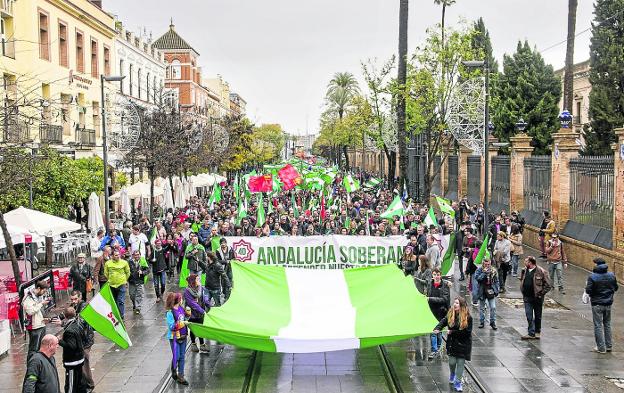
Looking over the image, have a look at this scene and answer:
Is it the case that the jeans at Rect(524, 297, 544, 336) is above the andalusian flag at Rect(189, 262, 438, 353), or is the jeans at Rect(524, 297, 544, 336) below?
below

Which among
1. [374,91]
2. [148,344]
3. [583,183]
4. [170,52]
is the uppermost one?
[170,52]

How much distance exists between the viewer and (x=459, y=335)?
10.7 meters

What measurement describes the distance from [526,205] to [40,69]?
21.7 meters

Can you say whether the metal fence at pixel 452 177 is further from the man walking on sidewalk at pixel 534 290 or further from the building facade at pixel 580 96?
the man walking on sidewalk at pixel 534 290

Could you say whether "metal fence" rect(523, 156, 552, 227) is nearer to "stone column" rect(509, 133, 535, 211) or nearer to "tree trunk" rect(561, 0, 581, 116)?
"stone column" rect(509, 133, 535, 211)

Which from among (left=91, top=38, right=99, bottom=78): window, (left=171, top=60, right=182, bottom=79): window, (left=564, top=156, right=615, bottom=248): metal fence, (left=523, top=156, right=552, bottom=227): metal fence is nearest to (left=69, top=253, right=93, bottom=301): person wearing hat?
(left=564, top=156, right=615, bottom=248): metal fence

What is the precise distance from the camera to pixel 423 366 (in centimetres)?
1230

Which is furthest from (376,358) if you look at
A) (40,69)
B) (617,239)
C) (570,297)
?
(40,69)

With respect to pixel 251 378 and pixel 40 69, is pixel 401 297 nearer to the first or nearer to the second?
pixel 251 378

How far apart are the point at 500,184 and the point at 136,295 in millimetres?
21705

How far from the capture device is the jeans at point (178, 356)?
1136 cm

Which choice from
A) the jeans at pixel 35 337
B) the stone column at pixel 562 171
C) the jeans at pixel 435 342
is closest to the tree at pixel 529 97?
the stone column at pixel 562 171

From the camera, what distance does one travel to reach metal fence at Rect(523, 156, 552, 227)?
27859 mm

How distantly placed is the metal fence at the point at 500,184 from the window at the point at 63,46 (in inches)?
846
